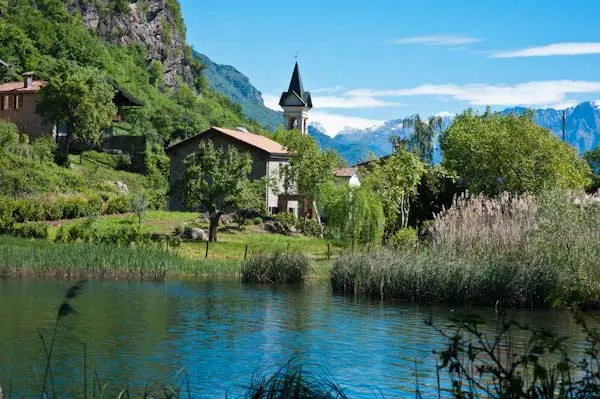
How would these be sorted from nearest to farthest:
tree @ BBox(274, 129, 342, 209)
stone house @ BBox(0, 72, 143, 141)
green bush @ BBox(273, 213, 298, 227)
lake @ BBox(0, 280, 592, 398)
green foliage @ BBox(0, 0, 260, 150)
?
lake @ BBox(0, 280, 592, 398) → green bush @ BBox(273, 213, 298, 227) → tree @ BBox(274, 129, 342, 209) → stone house @ BBox(0, 72, 143, 141) → green foliage @ BBox(0, 0, 260, 150)

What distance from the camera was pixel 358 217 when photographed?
133ft

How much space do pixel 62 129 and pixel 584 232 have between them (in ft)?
175

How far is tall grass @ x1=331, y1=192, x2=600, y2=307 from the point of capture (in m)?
23.7

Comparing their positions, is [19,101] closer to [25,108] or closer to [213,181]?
[25,108]

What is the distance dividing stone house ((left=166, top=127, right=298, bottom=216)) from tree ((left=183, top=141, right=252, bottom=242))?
11832mm

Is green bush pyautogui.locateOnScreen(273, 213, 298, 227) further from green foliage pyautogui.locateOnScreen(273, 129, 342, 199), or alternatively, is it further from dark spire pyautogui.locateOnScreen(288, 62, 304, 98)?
dark spire pyautogui.locateOnScreen(288, 62, 304, 98)

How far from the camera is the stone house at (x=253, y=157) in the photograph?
5703 cm

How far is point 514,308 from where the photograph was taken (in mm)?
24203

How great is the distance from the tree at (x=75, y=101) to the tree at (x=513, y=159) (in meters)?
25.7

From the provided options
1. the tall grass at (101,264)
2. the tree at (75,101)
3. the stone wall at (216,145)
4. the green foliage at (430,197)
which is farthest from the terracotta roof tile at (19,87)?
the tall grass at (101,264)

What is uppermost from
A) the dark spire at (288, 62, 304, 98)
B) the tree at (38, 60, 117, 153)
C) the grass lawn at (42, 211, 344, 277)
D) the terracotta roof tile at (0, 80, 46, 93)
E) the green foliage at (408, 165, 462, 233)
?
the dark spire at (288, 62, 304, 98)

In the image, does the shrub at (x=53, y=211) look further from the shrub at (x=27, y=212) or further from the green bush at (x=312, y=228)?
the green bush at (x=312, y=228)

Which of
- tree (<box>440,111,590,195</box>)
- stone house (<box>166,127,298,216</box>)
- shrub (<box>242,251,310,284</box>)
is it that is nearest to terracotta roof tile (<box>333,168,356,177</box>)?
stone house (<box>166,127,298,216</box>)

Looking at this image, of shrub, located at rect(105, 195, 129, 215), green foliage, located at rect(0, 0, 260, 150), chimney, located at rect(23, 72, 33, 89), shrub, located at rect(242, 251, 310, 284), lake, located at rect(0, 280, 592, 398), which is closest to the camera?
lake, located at rect(0, 280, 592, 398)
